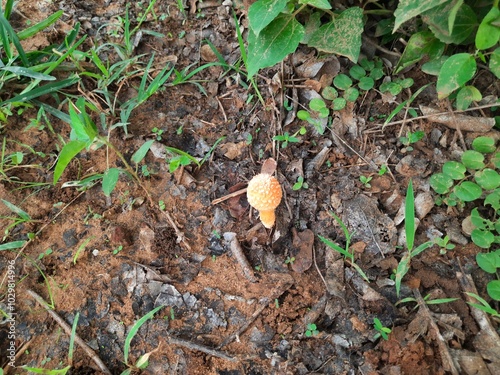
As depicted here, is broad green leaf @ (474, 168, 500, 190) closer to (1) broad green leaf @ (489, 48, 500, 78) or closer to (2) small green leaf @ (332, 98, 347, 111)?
(1) broad green leaf @ (489, 48, 500, 78)

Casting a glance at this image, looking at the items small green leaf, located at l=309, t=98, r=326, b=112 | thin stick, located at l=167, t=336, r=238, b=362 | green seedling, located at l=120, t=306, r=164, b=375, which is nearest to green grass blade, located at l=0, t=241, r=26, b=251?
green seedling, located at l=120, t=306, r=164, b=375

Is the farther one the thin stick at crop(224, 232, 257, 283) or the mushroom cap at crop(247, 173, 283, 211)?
the thin stick at crop(224, 232, 257, 283)

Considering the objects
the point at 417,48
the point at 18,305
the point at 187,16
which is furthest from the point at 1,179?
the point at 417,48

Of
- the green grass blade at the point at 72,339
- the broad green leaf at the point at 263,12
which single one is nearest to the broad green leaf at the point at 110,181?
the green grass blade at the point at 72,339

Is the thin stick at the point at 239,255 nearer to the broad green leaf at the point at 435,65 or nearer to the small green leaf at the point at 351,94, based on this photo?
the small green leaf at the point at 351,94

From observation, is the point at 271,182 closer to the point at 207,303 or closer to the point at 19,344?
the point at 207,303

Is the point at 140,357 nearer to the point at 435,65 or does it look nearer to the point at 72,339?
the point at 72,339
